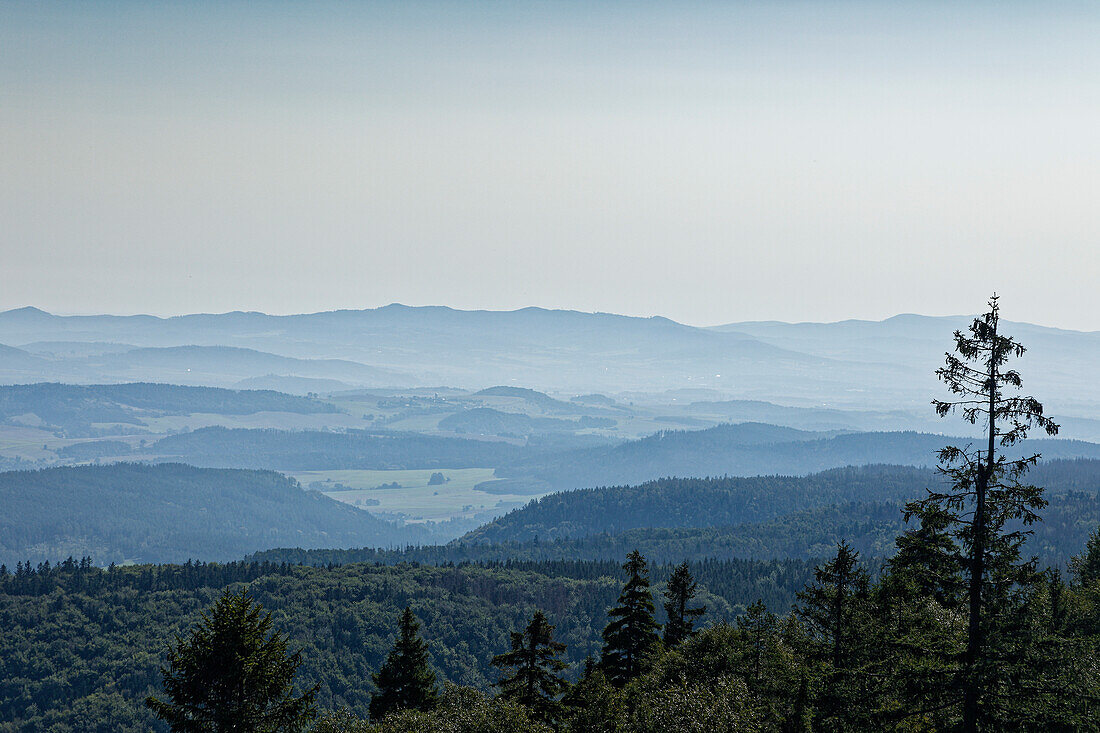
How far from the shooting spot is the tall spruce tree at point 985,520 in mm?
A: 26391

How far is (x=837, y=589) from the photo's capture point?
137 ft

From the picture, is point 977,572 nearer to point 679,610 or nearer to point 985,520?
point 985,520

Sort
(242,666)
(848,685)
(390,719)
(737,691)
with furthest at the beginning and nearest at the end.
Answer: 1. (390,719)
2. (737,691)
3. (848,685)
4. (242,666)

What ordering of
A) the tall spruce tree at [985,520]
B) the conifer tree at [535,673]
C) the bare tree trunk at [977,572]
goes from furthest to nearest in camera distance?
the conifer tree at [535,673] → the bare tree trunk at [977,572] → the tall spruce tree at [985,520]

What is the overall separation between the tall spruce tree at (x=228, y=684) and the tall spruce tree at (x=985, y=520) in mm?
21468

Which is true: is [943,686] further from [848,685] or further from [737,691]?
[737,691]

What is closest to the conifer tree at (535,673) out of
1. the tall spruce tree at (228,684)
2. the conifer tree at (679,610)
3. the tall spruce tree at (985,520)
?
the conifer tree at (679,610)

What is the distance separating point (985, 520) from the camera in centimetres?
2691

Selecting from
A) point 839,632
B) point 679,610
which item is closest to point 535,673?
point 839,632

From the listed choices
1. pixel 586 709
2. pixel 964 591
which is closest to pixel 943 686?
pixel 964 591

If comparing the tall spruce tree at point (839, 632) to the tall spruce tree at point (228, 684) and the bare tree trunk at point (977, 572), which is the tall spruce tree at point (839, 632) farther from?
the tall spruce tree at point (228, 684)

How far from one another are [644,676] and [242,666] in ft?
76.5

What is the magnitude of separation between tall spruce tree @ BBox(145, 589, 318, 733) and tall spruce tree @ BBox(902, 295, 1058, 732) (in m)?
21.5

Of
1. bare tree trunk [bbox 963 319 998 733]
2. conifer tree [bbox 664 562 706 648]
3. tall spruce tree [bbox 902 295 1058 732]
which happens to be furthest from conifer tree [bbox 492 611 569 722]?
tall spruce tree [bbox 902 295 1058 732]
